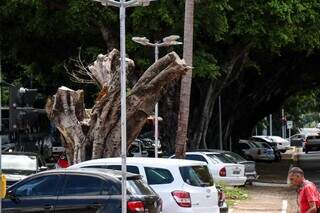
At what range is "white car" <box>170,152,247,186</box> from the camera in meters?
24.9

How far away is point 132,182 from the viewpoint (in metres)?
12.4

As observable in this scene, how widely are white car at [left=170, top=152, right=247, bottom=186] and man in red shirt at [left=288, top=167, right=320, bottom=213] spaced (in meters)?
14.7

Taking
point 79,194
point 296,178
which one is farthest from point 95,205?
point 296,178

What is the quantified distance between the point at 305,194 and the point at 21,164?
450 inches

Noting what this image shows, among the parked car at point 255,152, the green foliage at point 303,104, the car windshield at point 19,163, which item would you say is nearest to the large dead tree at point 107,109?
the car windshield at point 19,163

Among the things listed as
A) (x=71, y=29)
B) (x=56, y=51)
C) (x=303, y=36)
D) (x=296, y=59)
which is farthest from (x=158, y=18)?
(x=296, y=59)

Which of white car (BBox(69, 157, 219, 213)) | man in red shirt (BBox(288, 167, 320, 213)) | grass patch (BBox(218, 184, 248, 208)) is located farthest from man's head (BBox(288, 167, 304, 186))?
grass patch (BBox(218, 184, 248, 208))

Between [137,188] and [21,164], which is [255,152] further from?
[137,188]

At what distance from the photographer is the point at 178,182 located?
14.3m

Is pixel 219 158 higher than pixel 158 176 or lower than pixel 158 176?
lower

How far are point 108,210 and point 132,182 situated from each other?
69 cm

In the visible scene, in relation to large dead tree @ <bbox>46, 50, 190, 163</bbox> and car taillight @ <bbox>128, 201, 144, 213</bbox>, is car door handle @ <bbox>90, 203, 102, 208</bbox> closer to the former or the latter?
car taillight @ <bbox>128, 201, 144, 213</bbox>

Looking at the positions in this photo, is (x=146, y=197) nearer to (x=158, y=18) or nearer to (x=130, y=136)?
(x=130, y=136)

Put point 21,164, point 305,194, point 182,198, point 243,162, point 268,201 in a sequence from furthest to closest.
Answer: point 243,162 < point 268,201 < point 21,164 < point 182,198 < point 305,194
